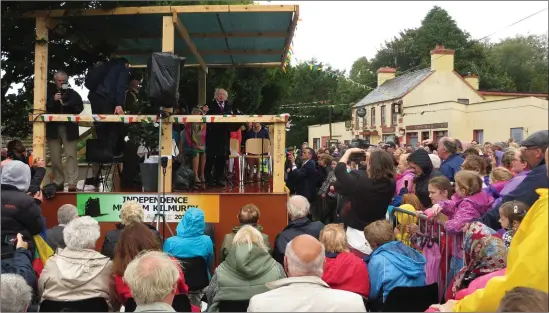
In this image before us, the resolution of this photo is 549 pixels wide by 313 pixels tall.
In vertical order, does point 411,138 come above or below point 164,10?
below

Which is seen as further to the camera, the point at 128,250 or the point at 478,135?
the point at 478,135

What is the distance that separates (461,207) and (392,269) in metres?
1.00

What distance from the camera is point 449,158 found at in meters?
7.55

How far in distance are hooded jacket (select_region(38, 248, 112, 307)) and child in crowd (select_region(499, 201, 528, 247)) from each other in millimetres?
2973

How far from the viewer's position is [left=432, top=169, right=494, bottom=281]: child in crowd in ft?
15.3

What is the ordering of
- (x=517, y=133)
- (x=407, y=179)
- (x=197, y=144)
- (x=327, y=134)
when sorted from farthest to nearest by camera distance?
(x=327, y=134) < (x=517, y=133) < (x=197, y=144) < (x=407, y=179)

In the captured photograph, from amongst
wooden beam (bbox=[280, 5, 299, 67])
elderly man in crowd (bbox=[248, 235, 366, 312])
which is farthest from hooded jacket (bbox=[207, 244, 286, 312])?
wooden beam (bbox=[280, 5, 299, 67])

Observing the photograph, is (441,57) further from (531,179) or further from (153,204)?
(531,179)

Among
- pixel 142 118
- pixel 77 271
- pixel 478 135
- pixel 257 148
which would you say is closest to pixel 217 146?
pixel 257 148

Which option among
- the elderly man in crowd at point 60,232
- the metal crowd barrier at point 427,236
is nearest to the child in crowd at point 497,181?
the metal crowd barrier at point 427,236

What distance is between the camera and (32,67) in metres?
9.00

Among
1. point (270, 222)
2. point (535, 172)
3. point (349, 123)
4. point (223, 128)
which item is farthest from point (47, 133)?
point (349, 123)

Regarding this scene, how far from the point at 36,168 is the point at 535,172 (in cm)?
605

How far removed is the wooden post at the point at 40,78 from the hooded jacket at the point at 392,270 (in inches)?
217
